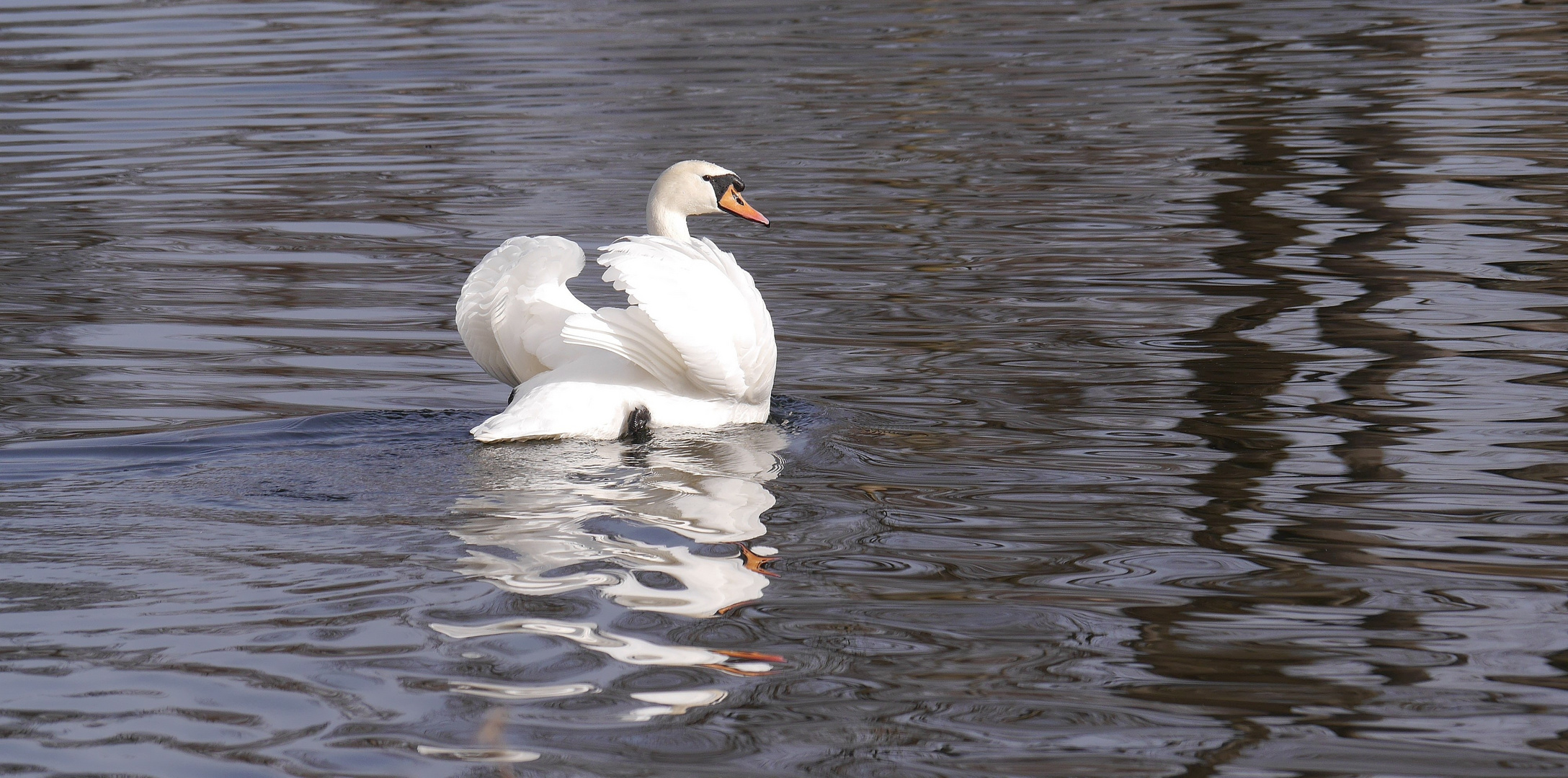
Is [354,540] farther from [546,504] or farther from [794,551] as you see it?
[794,551]

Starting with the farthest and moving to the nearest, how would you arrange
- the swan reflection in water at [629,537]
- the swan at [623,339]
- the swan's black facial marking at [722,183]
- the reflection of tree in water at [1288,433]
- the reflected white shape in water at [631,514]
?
1. the swan's black facial marking at [722,183]
2. the swan at [623,339]
3. the reflected white shape in water at [631,514]
4. the swan reflection in water at [629,537]
5. the reflection of tree in water at [1288,433]

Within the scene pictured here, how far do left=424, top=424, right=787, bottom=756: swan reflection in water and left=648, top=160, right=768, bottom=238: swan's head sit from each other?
125cm

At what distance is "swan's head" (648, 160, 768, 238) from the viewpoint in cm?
783

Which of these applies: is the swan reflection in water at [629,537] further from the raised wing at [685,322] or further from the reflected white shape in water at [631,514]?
the raised wing at [685,322]

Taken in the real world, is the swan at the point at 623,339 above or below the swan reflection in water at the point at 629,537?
above

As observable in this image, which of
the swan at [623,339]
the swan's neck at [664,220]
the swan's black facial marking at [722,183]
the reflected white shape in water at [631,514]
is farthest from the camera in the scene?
the swan's black facial marking at [722,183]

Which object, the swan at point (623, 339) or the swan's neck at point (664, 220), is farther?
the swan's neck at point (664, 220)

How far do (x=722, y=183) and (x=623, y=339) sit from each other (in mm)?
1665

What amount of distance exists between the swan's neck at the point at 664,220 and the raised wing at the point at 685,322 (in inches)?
31.9

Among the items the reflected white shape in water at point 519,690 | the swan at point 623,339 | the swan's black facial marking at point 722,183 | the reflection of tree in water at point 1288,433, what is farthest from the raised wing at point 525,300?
the reflected white shape in water at point 519,690

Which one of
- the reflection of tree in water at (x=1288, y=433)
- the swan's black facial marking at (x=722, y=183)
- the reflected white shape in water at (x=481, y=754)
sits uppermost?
the swan's black facial marking at (x=722, y=183)

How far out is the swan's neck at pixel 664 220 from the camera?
7.80 meters

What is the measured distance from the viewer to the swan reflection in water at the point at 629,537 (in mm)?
4395

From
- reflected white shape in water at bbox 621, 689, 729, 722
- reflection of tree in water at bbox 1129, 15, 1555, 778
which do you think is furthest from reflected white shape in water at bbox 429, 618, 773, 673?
reflection of tree in water at bbox 1129, 15, 1555, 778
